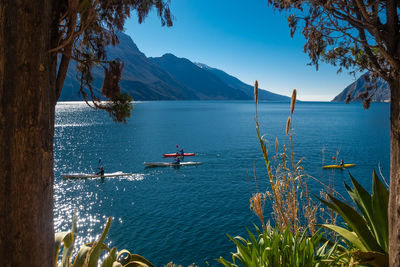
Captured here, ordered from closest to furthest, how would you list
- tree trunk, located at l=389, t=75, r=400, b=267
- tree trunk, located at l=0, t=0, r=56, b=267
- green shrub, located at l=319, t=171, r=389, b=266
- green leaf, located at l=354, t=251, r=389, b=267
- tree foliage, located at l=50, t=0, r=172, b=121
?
tree trunk, located at l=0, t=0, r=56, b=267
tree trunk, located at l=389, t=75, r=400, b=267
green leaf, located at l=354, t=251, r=389, b=267
green shrub, located at l=319, t=171, r=389, b=266
tree foliage, located at l=50, t=0, r=172, b=121

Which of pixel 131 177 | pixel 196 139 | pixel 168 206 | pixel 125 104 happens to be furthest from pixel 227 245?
pixel 196 139

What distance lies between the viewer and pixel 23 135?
1883 millimetres

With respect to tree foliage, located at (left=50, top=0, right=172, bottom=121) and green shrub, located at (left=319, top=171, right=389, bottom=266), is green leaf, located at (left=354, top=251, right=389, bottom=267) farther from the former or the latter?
tree foliage, located at (left=50, top=0, right=172, bottom=121)

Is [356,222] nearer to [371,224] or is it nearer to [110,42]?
[371,224]

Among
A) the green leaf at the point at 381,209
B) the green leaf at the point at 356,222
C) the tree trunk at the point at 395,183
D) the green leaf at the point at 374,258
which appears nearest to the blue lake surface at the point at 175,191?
the green leaf at the point at 356,222

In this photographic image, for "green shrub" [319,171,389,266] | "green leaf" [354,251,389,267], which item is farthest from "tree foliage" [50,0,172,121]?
"green leaf" [354,251,389,267]

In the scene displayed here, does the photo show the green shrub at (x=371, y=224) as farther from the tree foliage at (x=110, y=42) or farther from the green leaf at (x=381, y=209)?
the tree foliage at (x=110, y=42)

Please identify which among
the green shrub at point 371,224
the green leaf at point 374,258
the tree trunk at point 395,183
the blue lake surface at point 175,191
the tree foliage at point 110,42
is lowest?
the blue lake surface at point 175,191

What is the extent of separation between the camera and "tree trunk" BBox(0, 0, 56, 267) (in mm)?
1858

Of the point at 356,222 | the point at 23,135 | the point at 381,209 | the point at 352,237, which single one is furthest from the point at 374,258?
the point at 23,135

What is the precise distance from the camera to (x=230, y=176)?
29875 mm

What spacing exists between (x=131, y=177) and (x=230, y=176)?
11.7 meters

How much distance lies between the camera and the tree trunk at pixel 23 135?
73.2 inches

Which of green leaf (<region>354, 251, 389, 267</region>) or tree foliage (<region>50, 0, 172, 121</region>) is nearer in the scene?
green leaf (<region>354, 251, 389, 267</region>)
